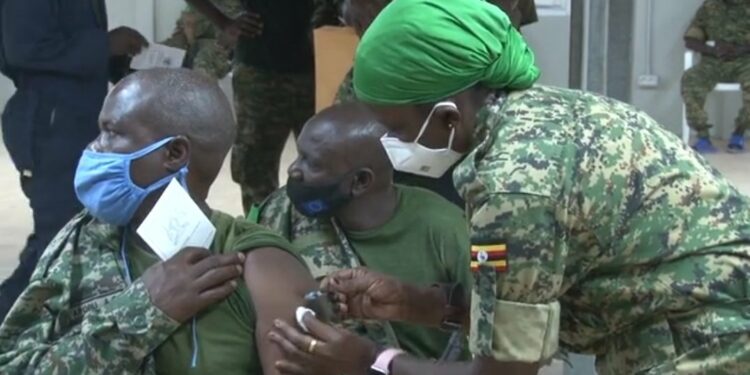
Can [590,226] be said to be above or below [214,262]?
above

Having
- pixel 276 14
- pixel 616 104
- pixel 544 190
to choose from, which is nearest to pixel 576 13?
pixel 276 14

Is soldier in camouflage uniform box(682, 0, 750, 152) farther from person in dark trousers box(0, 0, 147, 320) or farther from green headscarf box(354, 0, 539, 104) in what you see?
green headscarf box(354, 0, 539, 104)

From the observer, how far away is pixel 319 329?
1.95 meters

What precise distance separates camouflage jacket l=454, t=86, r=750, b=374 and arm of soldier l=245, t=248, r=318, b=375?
33 cm

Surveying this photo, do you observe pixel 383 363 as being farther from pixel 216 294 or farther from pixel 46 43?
pixel 46 43

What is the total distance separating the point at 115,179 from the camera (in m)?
1.95

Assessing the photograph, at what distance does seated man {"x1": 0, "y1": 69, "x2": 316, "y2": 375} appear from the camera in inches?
75.0

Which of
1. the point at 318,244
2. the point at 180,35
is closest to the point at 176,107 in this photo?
the point at 318,244

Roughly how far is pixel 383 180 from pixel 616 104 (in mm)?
861

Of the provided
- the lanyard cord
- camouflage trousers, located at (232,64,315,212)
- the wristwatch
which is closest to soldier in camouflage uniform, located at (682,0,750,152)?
camouflage trousers, located at (232,64,315,212)

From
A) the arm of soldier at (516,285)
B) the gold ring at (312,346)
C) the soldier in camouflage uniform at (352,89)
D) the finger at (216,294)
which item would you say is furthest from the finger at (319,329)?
the soldier in camouflage uniform at (352,89)

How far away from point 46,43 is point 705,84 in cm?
690

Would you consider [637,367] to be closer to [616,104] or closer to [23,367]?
[616,104]

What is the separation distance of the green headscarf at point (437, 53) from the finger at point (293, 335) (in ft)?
1.27
